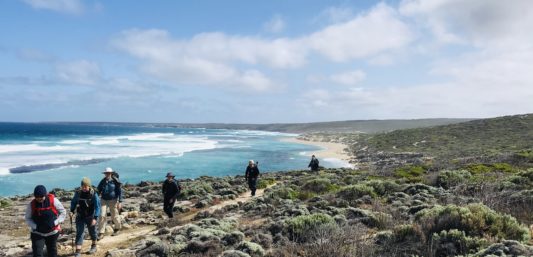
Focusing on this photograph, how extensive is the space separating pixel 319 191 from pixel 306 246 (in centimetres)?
1032

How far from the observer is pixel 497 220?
692cm

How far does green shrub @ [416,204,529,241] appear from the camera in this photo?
6652 millimetres

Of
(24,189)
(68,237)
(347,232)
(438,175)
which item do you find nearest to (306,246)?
(347,232)

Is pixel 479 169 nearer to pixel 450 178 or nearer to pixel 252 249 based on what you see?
pixel 450 178

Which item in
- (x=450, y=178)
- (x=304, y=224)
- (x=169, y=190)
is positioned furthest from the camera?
(x=450, y=178)

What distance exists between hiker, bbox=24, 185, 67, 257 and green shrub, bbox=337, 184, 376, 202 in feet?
30.8

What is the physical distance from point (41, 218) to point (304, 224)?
4.90m

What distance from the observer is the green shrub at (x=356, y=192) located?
13898mm

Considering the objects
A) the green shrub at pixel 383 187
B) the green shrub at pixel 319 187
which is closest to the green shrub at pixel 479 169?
the green shrub at pixel 383 187

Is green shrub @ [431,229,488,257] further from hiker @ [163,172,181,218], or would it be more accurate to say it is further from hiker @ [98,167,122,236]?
hiker @ [163,172,181,218]

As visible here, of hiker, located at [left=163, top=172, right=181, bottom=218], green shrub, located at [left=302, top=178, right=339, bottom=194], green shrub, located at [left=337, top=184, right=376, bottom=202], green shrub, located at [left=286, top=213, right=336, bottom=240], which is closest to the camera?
green shrub, located at [left=286, top=213, right=336, bottom=240]

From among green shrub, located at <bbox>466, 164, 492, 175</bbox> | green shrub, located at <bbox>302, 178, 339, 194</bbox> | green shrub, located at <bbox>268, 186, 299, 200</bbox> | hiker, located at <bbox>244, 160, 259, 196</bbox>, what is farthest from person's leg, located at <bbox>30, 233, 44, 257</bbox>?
green shrub, located at <bbox>466, 164, 492, 175</bbox>

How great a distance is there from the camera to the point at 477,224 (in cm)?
692

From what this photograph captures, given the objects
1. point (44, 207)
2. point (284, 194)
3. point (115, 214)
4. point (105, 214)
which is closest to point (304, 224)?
point (44, 207)
